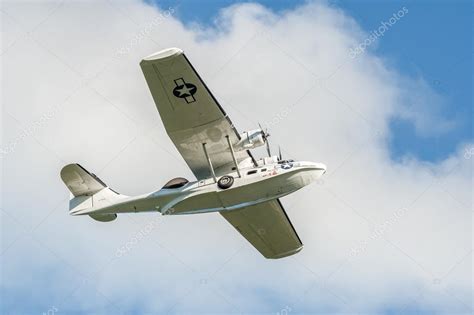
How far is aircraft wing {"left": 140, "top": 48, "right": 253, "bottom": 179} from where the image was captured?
25.1 meters

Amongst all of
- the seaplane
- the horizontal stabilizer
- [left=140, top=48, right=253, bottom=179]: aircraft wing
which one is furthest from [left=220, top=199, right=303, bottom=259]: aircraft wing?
the horizontal stabilizer

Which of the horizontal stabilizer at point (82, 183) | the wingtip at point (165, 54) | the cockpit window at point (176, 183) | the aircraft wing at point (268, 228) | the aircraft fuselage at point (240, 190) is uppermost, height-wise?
the wingtip at point (165, 54)

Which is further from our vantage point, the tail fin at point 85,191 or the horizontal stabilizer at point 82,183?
the horizontal stabilizer at point 82,183

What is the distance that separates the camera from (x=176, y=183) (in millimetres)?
28250

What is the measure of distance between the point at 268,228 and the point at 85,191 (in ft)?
25.9

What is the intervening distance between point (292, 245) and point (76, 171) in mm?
9818

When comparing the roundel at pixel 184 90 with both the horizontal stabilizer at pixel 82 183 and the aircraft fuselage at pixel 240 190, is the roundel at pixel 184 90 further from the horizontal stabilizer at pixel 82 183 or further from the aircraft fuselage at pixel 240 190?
the horizontal stabilizer at pixel 82 183

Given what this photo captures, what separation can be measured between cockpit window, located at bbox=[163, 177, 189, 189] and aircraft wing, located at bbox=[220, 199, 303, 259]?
9.61 ft

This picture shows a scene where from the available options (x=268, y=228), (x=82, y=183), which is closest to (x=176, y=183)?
(x=82, y=183)

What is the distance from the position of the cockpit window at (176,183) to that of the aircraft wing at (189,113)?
0.91 meters

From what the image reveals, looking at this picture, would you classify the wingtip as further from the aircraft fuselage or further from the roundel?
the aircraft fuselage

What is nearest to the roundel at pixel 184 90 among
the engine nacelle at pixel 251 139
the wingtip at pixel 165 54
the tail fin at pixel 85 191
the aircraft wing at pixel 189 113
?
the aircraft wing at pixel 189 113

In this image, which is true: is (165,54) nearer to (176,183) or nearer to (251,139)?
(251,139)

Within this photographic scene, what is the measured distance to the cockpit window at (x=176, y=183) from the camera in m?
28.2
